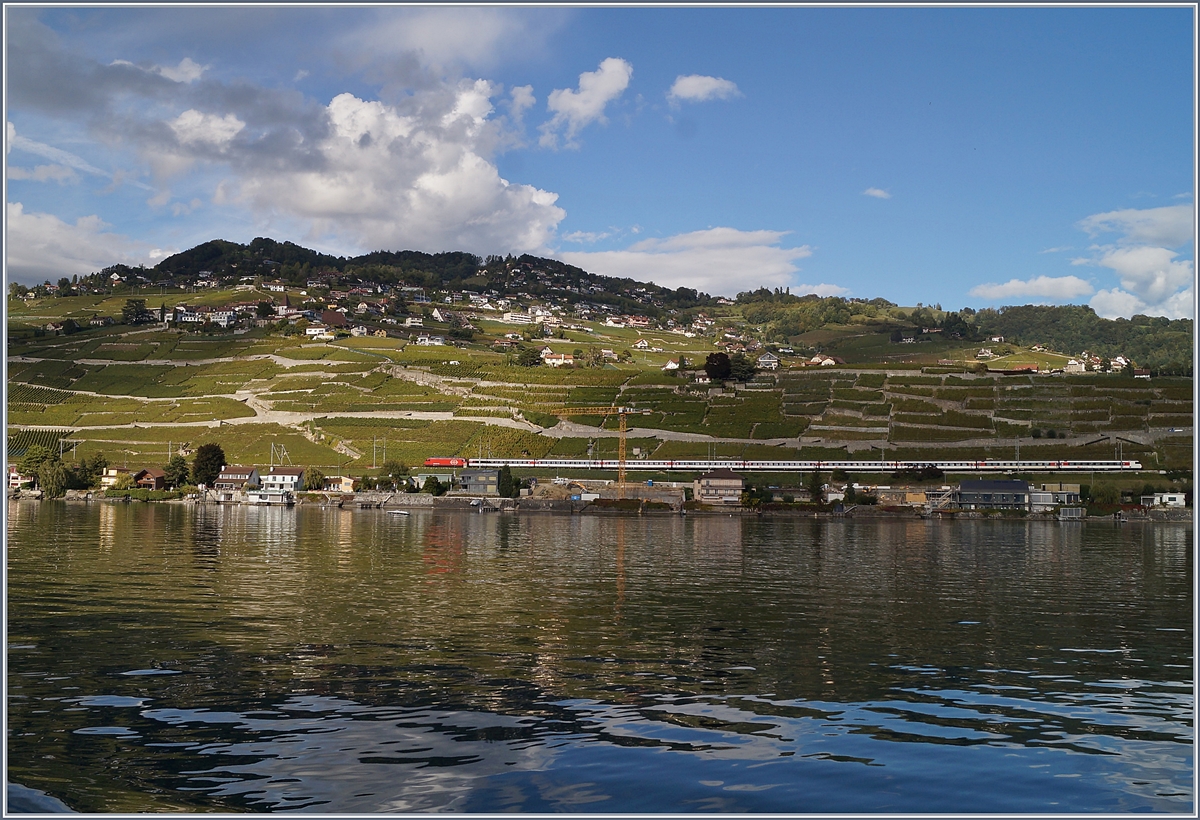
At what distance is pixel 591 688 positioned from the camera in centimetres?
1683

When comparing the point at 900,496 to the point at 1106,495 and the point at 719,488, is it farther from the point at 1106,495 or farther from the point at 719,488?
the point at 1106,495

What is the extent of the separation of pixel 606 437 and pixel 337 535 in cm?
5703

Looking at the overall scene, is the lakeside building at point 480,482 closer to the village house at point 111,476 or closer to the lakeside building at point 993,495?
the village house at point 111,476

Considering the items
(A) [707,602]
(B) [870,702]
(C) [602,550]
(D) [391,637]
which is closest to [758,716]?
(B) [870,702]

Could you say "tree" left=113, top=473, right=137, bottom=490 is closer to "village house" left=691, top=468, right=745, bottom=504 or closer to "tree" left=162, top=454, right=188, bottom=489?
"tree" left=162, top=454, right=188, bottom=489

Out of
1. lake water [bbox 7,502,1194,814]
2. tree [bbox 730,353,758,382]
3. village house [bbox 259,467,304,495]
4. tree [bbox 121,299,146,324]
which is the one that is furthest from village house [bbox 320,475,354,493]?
tree [bbox 121,299,146,324]

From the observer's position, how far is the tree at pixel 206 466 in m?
97.2

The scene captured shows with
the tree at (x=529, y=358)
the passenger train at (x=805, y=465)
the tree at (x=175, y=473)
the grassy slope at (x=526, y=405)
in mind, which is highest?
the tree at (x=529, y=358)

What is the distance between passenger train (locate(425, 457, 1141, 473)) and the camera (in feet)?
313

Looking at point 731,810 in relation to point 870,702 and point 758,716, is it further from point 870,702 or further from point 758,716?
point 870,702

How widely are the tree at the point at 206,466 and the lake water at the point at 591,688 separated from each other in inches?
2467

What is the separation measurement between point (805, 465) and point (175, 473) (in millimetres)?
66332

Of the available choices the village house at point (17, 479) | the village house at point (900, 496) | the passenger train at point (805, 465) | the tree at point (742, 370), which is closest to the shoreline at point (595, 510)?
the village house at point (900, 496)

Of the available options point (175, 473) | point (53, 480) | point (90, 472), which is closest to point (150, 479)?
point (175, 473)
